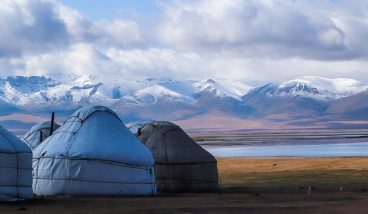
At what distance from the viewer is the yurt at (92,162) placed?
81.3 ft

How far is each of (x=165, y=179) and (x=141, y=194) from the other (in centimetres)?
286

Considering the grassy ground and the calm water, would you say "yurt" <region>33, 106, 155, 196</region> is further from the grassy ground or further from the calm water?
the calm water

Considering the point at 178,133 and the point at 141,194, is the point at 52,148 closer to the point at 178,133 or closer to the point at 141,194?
the point at 141,194

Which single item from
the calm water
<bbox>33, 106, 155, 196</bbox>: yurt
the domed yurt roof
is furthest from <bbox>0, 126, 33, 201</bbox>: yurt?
the calm water

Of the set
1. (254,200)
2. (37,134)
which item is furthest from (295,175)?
(254,200)

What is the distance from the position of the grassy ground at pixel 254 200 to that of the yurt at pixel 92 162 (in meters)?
0.88

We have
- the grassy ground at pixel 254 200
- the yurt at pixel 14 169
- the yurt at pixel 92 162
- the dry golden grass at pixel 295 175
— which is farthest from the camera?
the dry golden grass at pixel 295 175

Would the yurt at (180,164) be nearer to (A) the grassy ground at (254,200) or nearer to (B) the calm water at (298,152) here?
(A) the grassy ground at (254,200)

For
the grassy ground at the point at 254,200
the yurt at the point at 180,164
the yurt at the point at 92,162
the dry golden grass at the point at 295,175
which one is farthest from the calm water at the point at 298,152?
the yurt at the point at 92,162

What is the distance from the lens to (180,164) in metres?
28.4

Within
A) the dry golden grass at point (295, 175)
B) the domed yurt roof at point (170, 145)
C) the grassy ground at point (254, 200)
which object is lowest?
the grassy ground at point (254, 200)

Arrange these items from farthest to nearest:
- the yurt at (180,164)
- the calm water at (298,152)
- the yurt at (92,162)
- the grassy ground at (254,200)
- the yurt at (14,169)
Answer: the calm water at (298,152)
the yurt at (180,164)
the yurt at (92,162)
the yurt at (14,169)
the grassy ground at (254,200)

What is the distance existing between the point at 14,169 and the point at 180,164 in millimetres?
7591

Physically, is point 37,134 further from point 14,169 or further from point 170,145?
point 14,169
